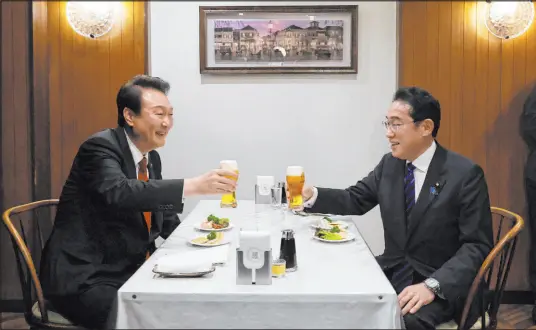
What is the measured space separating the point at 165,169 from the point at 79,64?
78 cm

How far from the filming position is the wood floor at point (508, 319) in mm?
3018

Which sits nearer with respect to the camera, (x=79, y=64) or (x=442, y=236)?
(x=442, y=236)

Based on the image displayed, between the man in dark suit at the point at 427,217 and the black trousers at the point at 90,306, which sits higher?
the man in dark suit at the point at 427,217

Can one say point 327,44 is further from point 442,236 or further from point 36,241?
point 36,241

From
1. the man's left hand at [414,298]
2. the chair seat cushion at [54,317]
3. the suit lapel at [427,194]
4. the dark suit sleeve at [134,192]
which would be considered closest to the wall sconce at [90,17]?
the dark suit sleeve at [134,192]

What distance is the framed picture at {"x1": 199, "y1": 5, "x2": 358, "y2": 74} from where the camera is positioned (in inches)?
128

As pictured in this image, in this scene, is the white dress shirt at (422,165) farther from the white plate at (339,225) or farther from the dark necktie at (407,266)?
the white plate at (339,225)

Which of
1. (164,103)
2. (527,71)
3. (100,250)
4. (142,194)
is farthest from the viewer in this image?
(527,71)

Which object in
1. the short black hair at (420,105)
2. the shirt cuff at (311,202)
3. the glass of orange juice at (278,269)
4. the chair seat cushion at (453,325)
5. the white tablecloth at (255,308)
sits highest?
the short black hair at (420,105)

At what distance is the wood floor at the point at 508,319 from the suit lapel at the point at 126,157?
5.09 feet

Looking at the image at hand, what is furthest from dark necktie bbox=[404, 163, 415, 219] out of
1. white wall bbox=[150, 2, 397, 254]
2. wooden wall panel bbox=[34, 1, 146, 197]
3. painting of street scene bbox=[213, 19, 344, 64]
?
wooden wall panel bbox=[34, 1, 146, 197]

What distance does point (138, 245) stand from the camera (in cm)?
201

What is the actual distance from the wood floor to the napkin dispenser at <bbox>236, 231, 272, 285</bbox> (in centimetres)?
211

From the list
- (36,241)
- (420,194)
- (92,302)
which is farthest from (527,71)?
(36,241)
